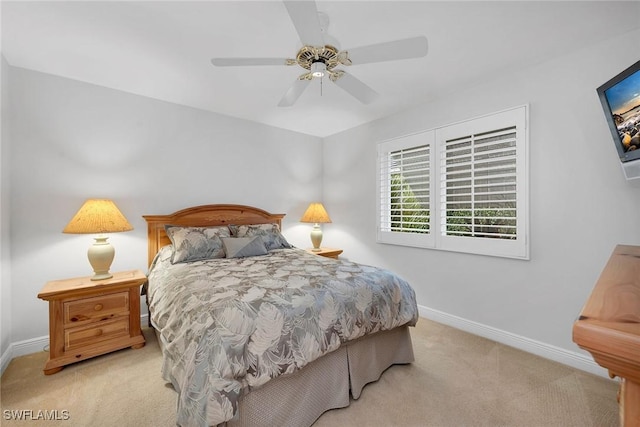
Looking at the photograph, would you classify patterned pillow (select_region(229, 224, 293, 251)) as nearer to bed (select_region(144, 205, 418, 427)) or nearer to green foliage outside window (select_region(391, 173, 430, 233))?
bed (select_region(144, 205, 418, 427))

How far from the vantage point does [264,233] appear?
3367 millimetres

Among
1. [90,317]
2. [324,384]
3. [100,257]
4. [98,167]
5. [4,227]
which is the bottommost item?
[324,384]

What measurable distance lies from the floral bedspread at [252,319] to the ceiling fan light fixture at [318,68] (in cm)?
145

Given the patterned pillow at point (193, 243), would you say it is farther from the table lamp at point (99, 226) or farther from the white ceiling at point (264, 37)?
the white ceiling at point (264, 37)

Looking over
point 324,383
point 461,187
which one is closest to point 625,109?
point 461,187

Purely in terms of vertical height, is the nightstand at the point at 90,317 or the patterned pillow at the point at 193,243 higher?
the patterned pillow at the point at 193,243

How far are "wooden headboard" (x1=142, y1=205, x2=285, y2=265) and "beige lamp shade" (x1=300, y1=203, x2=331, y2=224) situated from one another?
1.19ft

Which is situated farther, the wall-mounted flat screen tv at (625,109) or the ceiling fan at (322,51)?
the wall-mounted flat screen tv at (625,109)

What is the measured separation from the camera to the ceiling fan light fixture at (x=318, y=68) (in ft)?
6.05

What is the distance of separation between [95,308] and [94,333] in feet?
0.69

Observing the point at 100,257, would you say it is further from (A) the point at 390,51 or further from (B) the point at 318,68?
(A) the point at 390,51

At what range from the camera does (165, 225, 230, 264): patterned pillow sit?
2.72 metres

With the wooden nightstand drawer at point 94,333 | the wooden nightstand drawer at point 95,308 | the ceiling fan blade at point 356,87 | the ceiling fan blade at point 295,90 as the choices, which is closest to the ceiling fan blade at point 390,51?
the ceiling fan blade at point 356,87

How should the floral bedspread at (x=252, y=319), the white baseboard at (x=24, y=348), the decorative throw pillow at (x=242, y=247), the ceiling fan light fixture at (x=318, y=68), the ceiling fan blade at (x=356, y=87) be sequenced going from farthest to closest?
the decorative throw pillow at (x=242, y=247) < the white baseboard at (x=24, y=348) < the ceiling fan blade at (x=356, y=87) < the ceiling fan light fixture at (x=318, y=68) < the floral bedspread at (x=252, y=319)
